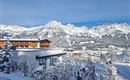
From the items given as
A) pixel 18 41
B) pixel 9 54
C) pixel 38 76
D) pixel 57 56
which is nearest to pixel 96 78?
pixel 38 76

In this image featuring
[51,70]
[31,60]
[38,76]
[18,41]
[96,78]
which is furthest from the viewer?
[18,41]

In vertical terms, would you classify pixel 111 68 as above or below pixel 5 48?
below

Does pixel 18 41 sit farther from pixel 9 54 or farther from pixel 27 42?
pixel 9 54

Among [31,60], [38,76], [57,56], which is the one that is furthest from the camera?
[57,56]

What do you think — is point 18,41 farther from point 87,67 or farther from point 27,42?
point 87,67

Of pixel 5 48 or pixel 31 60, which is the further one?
pixel 31 60

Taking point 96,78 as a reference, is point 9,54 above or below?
above

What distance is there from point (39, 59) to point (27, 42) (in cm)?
3794

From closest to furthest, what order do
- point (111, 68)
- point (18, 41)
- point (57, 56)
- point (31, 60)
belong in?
1. point (111, 68)
2. point (31, 60)
3. point (57, 56)
4. point (18, 41)

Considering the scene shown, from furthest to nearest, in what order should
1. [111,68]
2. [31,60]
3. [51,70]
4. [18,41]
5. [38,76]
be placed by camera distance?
1. [18,41]
2. [31,60]
3. [111,68]
4. [51,70]
5. [38,76]

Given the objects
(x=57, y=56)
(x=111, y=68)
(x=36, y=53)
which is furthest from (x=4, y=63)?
(x=57, y=56)

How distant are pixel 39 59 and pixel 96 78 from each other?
1516 centimetres

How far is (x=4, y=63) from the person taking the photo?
111ft

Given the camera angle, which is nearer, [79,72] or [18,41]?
[79,72]
